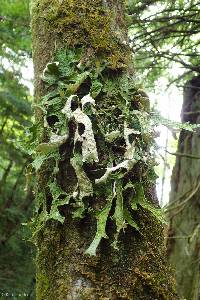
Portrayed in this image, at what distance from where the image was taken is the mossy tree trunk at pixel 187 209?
12.1ft

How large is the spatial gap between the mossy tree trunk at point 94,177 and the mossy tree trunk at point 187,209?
2.46 m

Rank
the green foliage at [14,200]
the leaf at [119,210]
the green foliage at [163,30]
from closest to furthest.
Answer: the leaf at [119,210]
the green foliage at [163,30]
the green foliage at [14,200]

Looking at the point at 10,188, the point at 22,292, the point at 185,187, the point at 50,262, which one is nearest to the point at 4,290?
the point at 22,292

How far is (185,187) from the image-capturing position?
4109 mm

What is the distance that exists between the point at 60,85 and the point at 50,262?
51 cm

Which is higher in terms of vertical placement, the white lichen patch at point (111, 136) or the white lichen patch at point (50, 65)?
the white lichen patch at point (50, 65)

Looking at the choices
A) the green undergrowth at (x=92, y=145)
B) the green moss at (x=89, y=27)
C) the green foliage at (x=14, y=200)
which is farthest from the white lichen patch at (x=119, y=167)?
the green foliage at (x=14, y=200)

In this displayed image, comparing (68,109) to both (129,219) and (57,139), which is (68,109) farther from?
(129,219)

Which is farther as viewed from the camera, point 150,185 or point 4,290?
point 4,290

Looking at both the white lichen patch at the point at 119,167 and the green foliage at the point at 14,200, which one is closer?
the white lichen patch at the point at 119,167

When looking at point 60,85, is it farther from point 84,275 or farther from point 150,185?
point 84,275

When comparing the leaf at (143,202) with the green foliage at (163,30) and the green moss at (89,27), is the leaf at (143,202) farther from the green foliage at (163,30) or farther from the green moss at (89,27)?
the green foliage at (163,30)

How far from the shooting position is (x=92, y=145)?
1.06 meters

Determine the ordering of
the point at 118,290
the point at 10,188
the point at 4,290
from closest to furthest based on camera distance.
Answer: the point at 118,290
the point at 4,290
the point at 10,188
